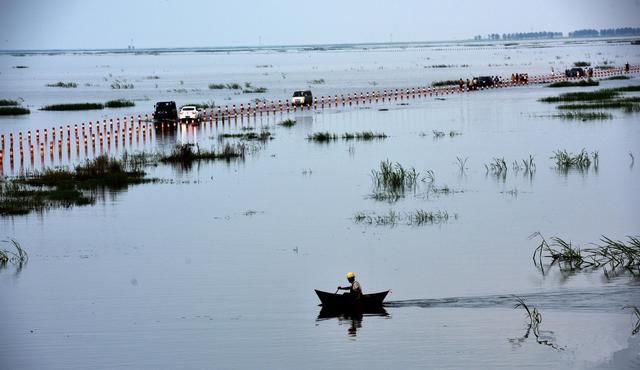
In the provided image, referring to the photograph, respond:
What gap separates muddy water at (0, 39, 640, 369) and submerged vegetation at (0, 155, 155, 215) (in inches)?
47.3

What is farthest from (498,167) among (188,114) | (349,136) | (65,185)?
(188,114)

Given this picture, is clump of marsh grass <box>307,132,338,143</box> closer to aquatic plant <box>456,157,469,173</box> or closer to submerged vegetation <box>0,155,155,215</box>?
aquatic plant <box>456,157,469,173</box>

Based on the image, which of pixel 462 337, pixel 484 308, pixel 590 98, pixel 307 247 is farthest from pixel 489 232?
pixel 590 98

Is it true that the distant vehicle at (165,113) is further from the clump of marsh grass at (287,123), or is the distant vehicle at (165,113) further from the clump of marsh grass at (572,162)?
the clump of marsh grass at (572,162)

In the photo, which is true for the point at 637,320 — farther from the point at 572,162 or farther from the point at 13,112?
the point at 13,112

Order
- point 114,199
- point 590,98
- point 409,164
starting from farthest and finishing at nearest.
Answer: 1. point 590,98
2. point 409,164
3. point 114,199

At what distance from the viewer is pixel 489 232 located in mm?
36188

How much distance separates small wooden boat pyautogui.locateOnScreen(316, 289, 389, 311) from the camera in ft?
87.7

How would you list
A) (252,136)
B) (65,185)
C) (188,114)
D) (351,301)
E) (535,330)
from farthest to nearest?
(188,114) < (252,136) < (65,185) < (351,301) < (535,330)

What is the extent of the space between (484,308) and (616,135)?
3949cm

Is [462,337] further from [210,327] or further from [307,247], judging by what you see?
[307,247]

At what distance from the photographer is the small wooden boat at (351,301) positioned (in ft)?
87.7

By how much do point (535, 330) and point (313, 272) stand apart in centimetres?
826

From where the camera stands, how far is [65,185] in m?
48.4
